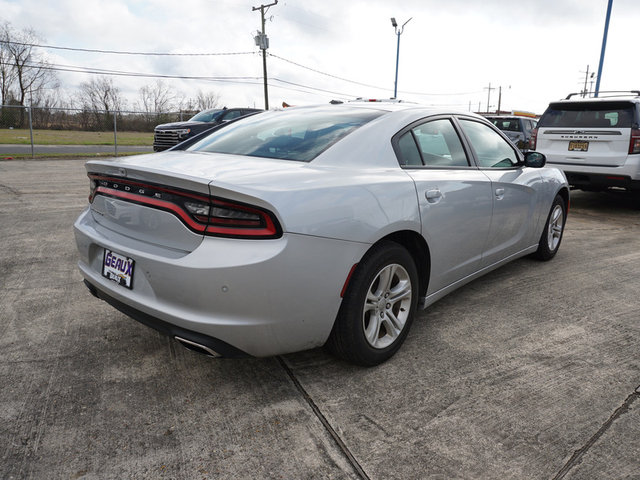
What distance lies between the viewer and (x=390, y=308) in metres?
2.74

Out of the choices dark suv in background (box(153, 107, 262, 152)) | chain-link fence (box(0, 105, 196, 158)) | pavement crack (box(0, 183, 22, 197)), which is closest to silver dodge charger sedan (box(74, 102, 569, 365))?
pavement crack (box(0, 183, 22, 197))

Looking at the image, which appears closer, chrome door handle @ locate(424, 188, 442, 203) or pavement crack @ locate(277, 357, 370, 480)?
pavement crack @ locate(277, 357, 370, 480)

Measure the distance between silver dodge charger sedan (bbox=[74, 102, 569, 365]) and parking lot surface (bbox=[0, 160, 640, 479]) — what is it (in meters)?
0.30

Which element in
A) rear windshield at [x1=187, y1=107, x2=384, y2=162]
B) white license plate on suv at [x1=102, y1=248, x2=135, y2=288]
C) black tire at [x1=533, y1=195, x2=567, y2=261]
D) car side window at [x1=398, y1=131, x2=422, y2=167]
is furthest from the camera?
black tire at [x1=533, y1=195, x2=567, y2=261]

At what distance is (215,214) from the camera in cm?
212

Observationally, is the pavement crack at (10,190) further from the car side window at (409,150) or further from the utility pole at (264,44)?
the utility pole at (264,44)

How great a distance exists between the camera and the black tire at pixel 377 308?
2443 millimetres

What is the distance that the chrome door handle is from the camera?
2842mm

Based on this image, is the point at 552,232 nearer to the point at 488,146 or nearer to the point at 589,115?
the point at 488,146

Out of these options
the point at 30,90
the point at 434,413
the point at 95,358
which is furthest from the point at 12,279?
the point at 30,90

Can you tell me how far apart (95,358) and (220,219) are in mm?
1285

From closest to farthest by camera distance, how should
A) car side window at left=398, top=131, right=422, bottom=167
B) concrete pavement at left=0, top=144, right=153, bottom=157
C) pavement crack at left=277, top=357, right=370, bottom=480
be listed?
pavement crack at left=277, top=357, right=370, bottom=480, car side window at left=398, top=131, right=422, bottom=167, concrete pavement at left=0, top=144, right=153, bottom=157

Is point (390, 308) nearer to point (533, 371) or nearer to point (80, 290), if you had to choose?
point (533, 371)

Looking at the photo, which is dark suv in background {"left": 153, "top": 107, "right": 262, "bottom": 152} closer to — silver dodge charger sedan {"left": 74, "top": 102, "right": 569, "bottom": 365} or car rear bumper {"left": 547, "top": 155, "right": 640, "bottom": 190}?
car rear bumper {"left": 547, "top": 155, "right": 640, "bottom": 190}
